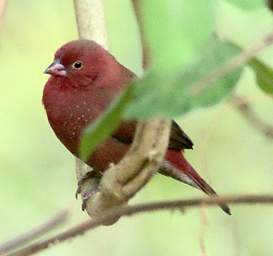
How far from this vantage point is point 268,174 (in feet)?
11.9

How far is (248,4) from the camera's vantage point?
2.44 ft

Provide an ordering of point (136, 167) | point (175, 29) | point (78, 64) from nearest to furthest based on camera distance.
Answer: point (175, 29), point (136, 167), point (78, 64)

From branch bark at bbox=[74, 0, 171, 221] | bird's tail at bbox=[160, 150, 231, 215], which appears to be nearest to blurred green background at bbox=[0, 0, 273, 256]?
bird's tail at bbox=[160, 150, 231, 215]

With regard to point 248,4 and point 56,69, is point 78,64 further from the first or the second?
point 248,4

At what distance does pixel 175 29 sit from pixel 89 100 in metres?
1.73

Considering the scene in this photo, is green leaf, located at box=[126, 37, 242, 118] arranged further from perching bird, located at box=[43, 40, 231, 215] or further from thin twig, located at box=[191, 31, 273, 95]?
perching bird, located at box=[43, 40, 231, 215]

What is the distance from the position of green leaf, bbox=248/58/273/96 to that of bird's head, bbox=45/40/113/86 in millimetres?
1615

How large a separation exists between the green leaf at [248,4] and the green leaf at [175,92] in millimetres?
33

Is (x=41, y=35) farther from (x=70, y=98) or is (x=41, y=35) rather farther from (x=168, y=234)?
(x=70, y=98)

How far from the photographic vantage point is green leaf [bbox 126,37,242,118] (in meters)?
0.70

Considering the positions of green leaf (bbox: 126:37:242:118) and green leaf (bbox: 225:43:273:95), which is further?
green leaf (bbox: 225:43:273:95)

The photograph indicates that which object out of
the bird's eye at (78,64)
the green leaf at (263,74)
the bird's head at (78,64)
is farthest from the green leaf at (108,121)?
the bird's eye at (78,64)

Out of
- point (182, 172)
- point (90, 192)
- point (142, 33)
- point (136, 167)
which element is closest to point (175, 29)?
point (142, 33)

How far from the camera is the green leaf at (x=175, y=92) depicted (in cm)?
70
